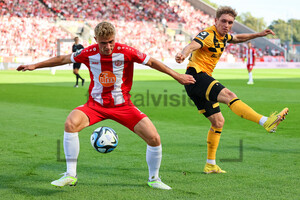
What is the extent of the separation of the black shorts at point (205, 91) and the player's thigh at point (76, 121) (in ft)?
5.45

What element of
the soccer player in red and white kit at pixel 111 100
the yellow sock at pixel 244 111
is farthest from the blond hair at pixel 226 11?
the soccer player in red and white kit at pixel 111 100

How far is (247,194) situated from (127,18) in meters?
48.6

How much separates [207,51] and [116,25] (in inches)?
1744

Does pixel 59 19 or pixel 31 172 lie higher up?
pixel 59 19

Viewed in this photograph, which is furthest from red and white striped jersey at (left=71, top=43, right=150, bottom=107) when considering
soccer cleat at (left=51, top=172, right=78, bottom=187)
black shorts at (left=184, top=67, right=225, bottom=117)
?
black shorts at (left=184, top=67, right=225, bottom=117)

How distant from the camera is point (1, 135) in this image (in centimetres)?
851

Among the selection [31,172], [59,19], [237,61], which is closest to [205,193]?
[31,172]

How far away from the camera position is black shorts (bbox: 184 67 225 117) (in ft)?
18.9

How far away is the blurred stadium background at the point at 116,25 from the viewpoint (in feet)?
140

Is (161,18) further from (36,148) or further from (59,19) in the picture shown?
(36,148)

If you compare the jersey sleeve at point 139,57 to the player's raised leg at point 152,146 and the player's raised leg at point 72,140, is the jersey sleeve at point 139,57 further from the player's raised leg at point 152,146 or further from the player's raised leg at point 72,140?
the player's raised leg at point 72,140

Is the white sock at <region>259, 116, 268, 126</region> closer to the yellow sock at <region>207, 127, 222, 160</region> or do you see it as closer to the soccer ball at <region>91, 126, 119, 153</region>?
the yellow sock at <region>207, 127, 222, 160</region>

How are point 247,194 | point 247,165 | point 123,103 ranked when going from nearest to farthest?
point 247,194
point 123,103
point 247,165

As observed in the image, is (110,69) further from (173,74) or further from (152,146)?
(152,146)
